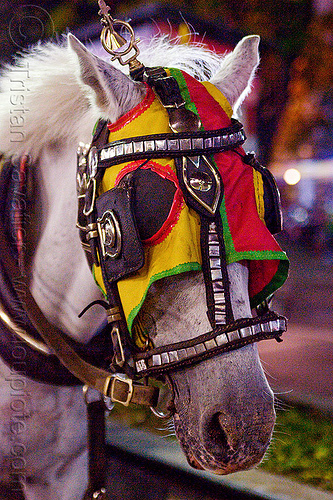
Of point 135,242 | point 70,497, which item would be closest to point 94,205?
point 135,242

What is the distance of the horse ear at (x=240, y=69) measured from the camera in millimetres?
1541

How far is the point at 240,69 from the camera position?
156 cm

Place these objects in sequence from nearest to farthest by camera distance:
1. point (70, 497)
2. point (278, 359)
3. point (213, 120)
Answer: point (213, 120) < point (70, 497) < point (278, 359)

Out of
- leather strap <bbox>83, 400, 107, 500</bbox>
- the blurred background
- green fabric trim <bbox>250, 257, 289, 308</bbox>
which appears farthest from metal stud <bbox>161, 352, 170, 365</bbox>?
the blurred background

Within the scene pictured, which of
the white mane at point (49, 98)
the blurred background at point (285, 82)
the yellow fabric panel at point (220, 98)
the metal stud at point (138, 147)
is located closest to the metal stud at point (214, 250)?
the metal stud at point (138, 147)

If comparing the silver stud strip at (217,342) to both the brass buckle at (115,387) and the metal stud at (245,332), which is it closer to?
the metal stud at (245,332)

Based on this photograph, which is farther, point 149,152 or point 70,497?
point 70,497

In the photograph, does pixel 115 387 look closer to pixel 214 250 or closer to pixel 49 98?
pixel 214 250

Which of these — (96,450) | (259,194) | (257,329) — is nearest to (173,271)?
(257,329)

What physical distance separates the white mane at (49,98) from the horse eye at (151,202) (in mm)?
407

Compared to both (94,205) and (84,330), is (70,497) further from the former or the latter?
(94,205)

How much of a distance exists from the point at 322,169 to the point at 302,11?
10.2 metres

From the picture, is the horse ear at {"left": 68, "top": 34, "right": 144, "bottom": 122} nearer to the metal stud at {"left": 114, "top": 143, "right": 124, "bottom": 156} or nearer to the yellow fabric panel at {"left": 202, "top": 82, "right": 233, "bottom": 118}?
the metal stud at {"left": 114, "top": 143, "right": 124, "bottom": 156}

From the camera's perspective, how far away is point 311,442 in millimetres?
3348
